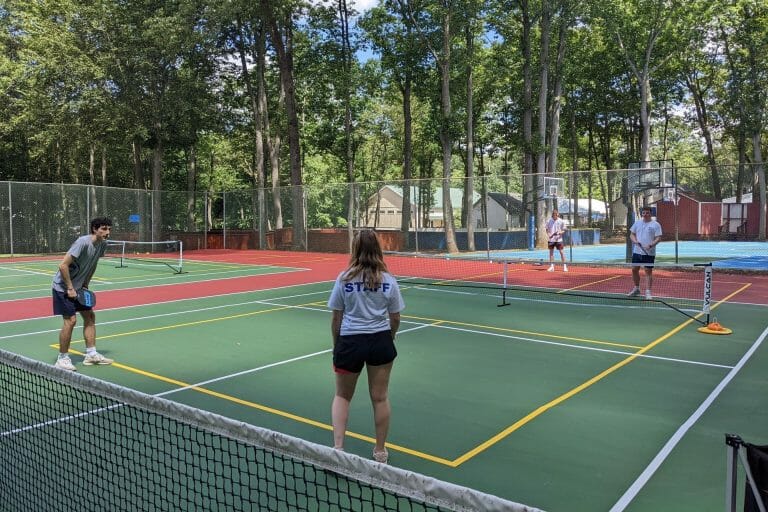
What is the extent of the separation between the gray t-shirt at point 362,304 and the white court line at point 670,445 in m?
2.16

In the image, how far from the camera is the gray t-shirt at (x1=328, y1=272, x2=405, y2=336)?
4.48 m

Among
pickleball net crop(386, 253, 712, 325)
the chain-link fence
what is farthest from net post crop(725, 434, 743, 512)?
the chain-link fence

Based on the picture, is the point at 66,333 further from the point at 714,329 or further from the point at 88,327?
the point at 714,329

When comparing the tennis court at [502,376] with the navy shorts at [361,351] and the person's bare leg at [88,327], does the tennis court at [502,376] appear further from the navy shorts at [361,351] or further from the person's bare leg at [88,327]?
the navy shorts at [361,351]

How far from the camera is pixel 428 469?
4.87m

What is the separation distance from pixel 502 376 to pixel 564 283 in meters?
10.5

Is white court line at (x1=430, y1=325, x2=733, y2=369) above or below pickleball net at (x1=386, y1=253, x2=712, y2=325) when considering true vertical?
below

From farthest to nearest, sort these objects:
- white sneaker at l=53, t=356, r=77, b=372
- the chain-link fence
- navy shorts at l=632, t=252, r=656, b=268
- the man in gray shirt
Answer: the chain-link fence, navy shorts at l=632, t=252, r=656, b=268, white sneaker at l=53, t=356, r=77, b=372, the man in gray shirt

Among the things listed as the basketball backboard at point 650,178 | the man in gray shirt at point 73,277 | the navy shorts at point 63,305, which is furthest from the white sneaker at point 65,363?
the basketball backboard at point 650,178

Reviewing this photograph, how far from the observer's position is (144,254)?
31.3 meters

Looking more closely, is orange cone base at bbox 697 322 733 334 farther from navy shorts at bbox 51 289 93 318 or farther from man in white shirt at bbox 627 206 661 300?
navy shorts at bbox 51 289 93 318

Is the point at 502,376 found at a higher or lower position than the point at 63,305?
lower

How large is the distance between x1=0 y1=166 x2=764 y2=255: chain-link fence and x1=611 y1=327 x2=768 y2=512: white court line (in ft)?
61.0

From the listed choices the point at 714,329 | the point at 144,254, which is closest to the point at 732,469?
the point at 714,329
